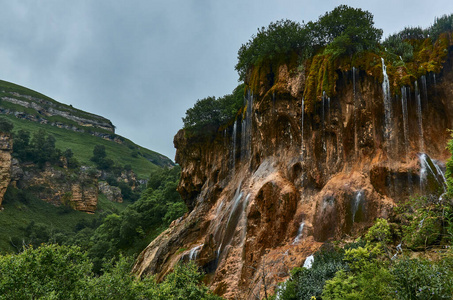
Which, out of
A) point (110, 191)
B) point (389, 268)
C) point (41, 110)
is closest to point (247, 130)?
point (389, 268)

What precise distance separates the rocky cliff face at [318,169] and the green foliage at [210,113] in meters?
8.42

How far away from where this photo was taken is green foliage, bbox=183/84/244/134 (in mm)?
40312

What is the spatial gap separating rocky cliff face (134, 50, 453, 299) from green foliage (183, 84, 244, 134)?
27.6ft

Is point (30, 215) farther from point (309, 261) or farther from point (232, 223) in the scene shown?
point (309, 261)

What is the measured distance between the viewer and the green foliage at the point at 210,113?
40312 mm

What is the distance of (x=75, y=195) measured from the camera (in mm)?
97500

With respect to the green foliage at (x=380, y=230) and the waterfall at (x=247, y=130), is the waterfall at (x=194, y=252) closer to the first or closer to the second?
the waterfall at (x=247, y=130)

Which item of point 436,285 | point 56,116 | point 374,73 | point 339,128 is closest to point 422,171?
point 339,128

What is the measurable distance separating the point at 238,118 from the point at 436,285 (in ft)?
98.2

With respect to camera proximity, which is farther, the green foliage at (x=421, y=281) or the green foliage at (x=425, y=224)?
the green foliage at (x=425, y=224)

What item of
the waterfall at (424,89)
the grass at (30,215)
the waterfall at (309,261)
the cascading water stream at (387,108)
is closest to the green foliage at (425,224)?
the waterfall at (309,261)

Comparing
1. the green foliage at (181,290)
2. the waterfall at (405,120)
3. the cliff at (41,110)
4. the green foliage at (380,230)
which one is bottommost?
the green foliage at (181,290)

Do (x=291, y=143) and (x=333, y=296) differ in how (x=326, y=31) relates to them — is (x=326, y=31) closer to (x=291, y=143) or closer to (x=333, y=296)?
(x=291, y=143)

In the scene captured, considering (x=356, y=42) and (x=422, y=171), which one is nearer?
(x=422, y=171)
